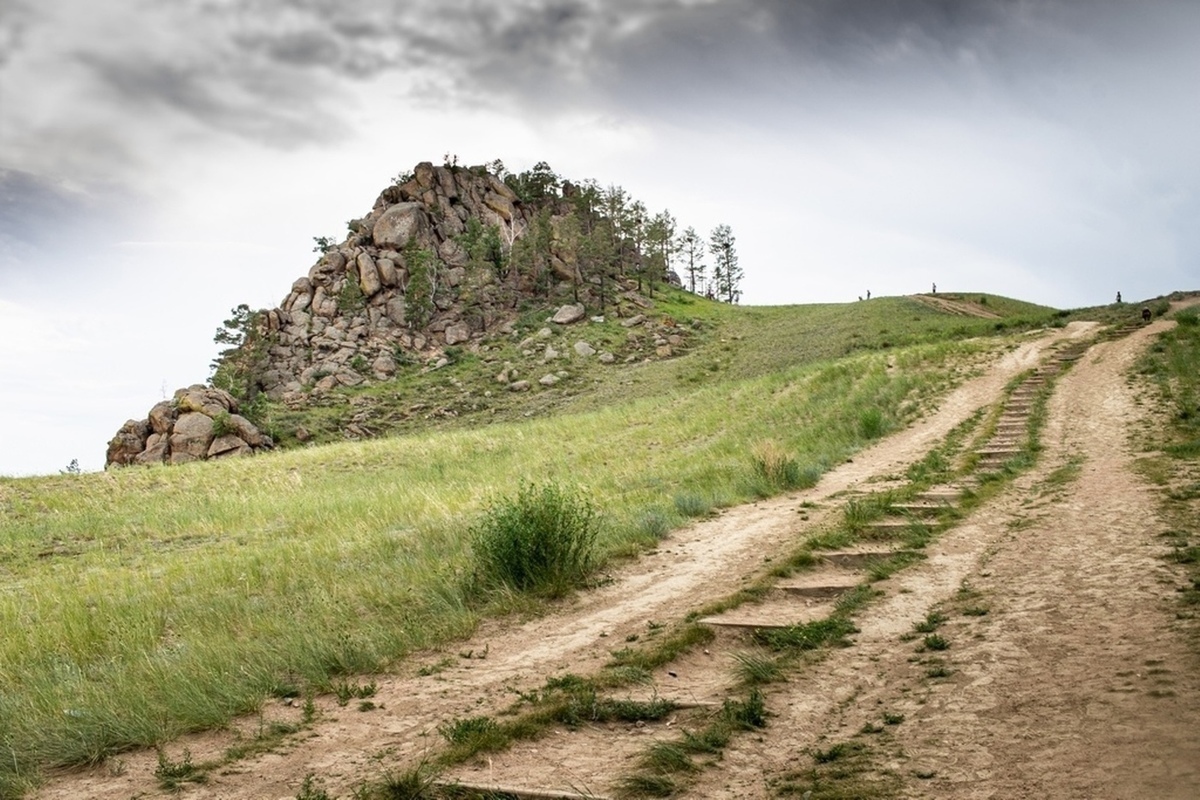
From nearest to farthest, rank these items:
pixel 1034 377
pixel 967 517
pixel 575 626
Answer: pixel 575 626, pixel 967 517, pixel 1034 377

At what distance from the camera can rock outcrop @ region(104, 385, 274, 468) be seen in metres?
40.5

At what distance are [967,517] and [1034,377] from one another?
1343cm

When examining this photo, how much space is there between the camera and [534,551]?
7867 millimetres

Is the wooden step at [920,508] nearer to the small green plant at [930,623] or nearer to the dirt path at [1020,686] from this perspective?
the dirt path at [1020,686]

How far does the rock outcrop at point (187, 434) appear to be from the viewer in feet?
133

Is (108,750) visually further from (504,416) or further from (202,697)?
(504,416)

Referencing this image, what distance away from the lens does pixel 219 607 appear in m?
7.75

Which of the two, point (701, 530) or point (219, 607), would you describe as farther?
point (701, 530)

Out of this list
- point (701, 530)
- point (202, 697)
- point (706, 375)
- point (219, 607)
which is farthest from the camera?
point (706, 375)

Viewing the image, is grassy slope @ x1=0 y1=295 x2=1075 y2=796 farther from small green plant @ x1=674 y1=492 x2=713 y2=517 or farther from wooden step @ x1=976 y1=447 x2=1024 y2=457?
wooden step @ x1=976 y1=447 x2=1024 y2=457

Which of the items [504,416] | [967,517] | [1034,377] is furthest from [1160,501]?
[504,416]

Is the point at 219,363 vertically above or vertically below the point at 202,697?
above

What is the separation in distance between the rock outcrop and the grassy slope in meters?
18.1

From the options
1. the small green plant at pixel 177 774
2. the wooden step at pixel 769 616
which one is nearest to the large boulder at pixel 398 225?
the wooden step at pixel 769 616
